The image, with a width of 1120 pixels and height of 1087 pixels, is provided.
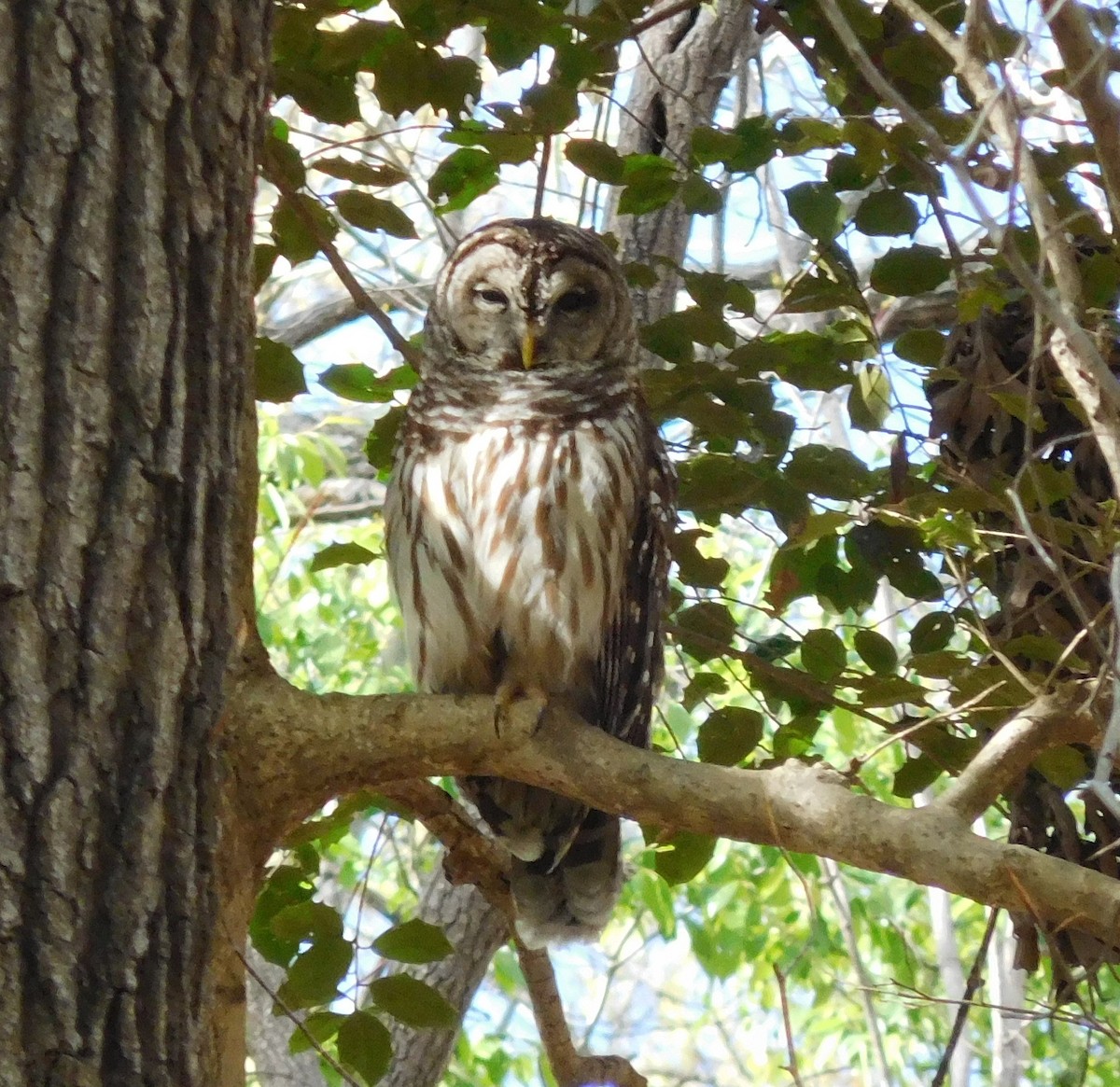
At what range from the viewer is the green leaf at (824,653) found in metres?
2.76

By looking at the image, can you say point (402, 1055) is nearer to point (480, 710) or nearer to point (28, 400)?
point (480, 710)

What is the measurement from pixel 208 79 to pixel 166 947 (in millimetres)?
1042

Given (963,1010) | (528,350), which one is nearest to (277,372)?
(528,350)

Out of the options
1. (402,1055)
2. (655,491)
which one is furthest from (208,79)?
(402,1055)

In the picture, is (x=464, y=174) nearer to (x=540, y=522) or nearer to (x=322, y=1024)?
(x=540, y=522)

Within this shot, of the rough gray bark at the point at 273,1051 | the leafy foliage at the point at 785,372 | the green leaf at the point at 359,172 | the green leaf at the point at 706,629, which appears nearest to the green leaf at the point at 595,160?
the leafy foliage at the point at 785,372

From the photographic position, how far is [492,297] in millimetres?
3350

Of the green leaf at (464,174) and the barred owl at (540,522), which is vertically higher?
the green leaf at (464,174)

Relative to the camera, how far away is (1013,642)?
7.75 ft

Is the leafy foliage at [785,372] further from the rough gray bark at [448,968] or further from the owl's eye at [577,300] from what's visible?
the rough gray bark at [448,968]

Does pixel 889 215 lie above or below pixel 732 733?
above

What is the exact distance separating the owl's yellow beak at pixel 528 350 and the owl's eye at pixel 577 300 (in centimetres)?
12

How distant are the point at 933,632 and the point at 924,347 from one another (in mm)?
538

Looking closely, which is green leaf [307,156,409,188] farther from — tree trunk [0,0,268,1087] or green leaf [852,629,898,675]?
green leaf [852,629,898,675]
